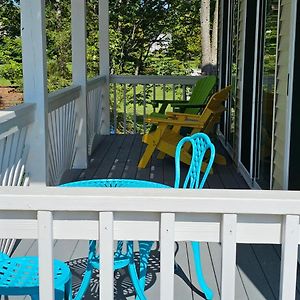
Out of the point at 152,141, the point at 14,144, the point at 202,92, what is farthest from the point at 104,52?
the point at 14,144

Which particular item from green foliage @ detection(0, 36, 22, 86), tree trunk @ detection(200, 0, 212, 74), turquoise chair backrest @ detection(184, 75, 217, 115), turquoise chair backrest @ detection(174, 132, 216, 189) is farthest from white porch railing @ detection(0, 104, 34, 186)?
green foliage @ detection(0, 36, 22, 86)

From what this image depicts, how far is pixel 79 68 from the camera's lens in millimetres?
5555

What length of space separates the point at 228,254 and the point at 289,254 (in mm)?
149

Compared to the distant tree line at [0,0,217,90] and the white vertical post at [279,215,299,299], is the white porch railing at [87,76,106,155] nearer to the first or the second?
the distant tree line at [0,0,217,90]

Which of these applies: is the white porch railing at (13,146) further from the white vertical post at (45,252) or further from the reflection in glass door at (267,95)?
the reflection in glass door at (267,95)

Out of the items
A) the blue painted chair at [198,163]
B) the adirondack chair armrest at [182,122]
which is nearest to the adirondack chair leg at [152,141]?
the adirondack chair armrest at [182,122]

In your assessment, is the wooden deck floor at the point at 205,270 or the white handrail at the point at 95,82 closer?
the wooden deck floor at the point at 205,270

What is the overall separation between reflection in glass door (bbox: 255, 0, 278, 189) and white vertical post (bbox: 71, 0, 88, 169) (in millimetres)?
1942

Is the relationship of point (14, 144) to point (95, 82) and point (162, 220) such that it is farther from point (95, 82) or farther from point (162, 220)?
point (95, 82)

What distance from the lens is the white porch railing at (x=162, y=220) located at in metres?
1.28

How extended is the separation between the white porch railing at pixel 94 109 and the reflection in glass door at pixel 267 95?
7.81ft

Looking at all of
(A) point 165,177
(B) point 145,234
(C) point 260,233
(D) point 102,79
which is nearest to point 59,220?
(B) point 145,234

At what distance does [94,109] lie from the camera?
266 inches

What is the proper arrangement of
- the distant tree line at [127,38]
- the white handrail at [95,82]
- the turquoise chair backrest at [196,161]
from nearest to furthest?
1. the turquoise chair backrest at [196,161]
2. the white handrail at [95,82]
3. the distant tree line at [127,38]
